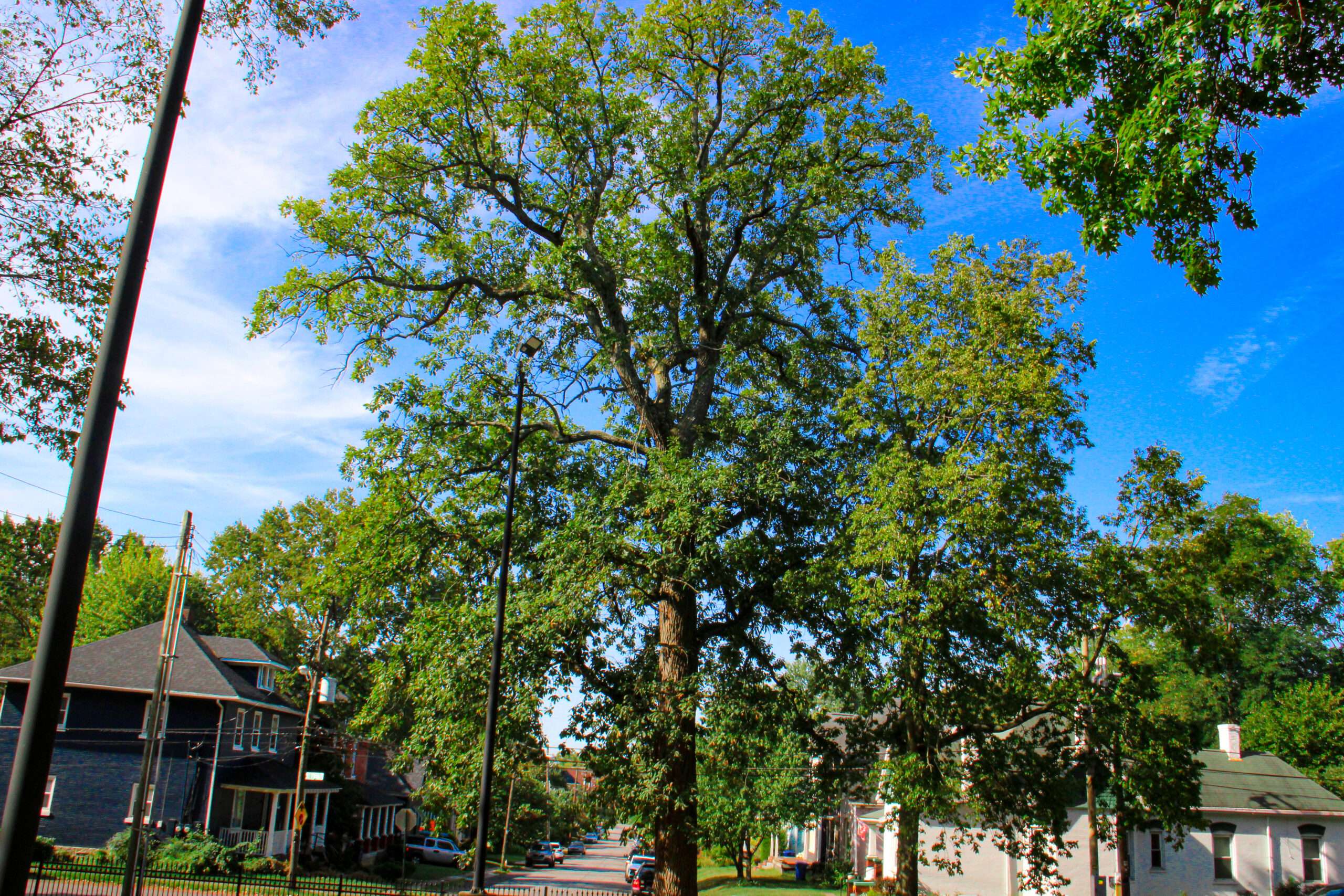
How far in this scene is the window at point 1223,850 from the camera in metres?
30.9

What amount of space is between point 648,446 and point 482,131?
807 centimetres

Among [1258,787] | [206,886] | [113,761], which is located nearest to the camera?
[206,886]

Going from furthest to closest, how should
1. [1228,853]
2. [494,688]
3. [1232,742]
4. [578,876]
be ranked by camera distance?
[578,876] → [1232,742] → [1228,853] → [494,688]

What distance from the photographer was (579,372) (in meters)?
20.5

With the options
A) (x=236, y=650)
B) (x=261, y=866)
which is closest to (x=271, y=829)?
(x=261, y=866)

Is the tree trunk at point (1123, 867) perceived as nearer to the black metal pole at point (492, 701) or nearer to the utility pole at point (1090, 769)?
the utility pole at point (1090, 769)

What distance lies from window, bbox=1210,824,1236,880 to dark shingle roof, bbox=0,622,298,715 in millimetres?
37830

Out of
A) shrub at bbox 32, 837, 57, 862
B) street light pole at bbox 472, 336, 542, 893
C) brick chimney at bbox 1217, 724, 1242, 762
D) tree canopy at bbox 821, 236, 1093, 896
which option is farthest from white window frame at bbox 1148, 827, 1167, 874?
shrub at bbox 32, 837, 57, 862

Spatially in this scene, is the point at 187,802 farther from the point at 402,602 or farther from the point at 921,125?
the point at 921,125

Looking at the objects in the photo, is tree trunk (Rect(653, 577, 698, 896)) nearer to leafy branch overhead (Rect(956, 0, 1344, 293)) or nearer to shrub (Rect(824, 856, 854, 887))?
leafy branch overhead (Rect(956, 0, 1344, 293))

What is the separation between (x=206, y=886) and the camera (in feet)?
80.8

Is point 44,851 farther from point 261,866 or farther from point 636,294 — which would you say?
point 636,294

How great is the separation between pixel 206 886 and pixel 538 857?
3149 cm

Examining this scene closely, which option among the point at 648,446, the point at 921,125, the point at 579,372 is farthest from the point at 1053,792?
the point at 921,125
